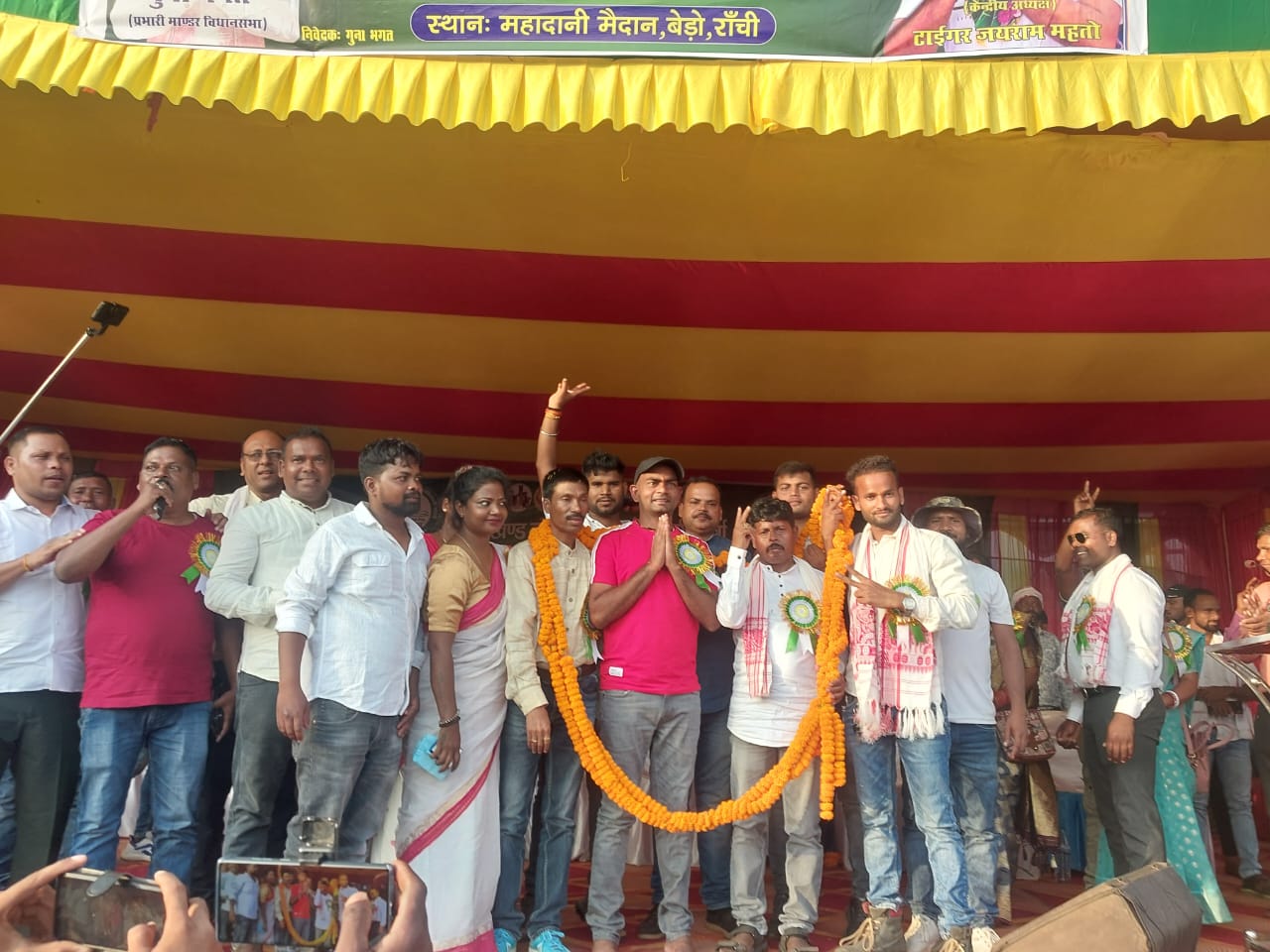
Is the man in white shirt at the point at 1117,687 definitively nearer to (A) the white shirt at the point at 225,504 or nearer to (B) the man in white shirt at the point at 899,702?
(B) the man in white shirt at the point at 899,702

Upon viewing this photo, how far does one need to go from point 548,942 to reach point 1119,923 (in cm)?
211

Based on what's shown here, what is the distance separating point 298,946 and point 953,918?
6.96 ft

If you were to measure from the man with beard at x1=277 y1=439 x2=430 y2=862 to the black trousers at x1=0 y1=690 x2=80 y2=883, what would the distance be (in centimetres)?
75

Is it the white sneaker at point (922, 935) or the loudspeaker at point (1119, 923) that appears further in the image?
the white sneaker at point (922, 935)

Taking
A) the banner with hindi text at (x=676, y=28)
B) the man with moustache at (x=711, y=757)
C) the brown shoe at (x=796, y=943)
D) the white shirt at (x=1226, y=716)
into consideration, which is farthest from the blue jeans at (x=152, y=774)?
the white shirt at (x=1226, y=716)

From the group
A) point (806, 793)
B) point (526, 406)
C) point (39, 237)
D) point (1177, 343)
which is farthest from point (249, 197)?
point (1177, 343)

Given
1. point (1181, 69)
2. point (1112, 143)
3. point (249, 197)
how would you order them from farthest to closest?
1. point (249, 197)
2. point (1112, 143)
3. point (1181, 69)

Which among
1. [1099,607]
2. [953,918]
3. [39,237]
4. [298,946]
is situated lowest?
[953,918]

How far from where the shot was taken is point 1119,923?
1.32m

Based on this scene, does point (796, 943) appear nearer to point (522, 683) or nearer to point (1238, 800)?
point (522, 683)

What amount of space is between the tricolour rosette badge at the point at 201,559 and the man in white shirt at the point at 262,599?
0.14 meters

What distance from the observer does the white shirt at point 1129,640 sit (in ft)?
11.0

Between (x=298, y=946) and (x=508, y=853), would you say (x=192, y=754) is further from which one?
(x=298, y=946)

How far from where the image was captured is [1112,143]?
2.88 m
